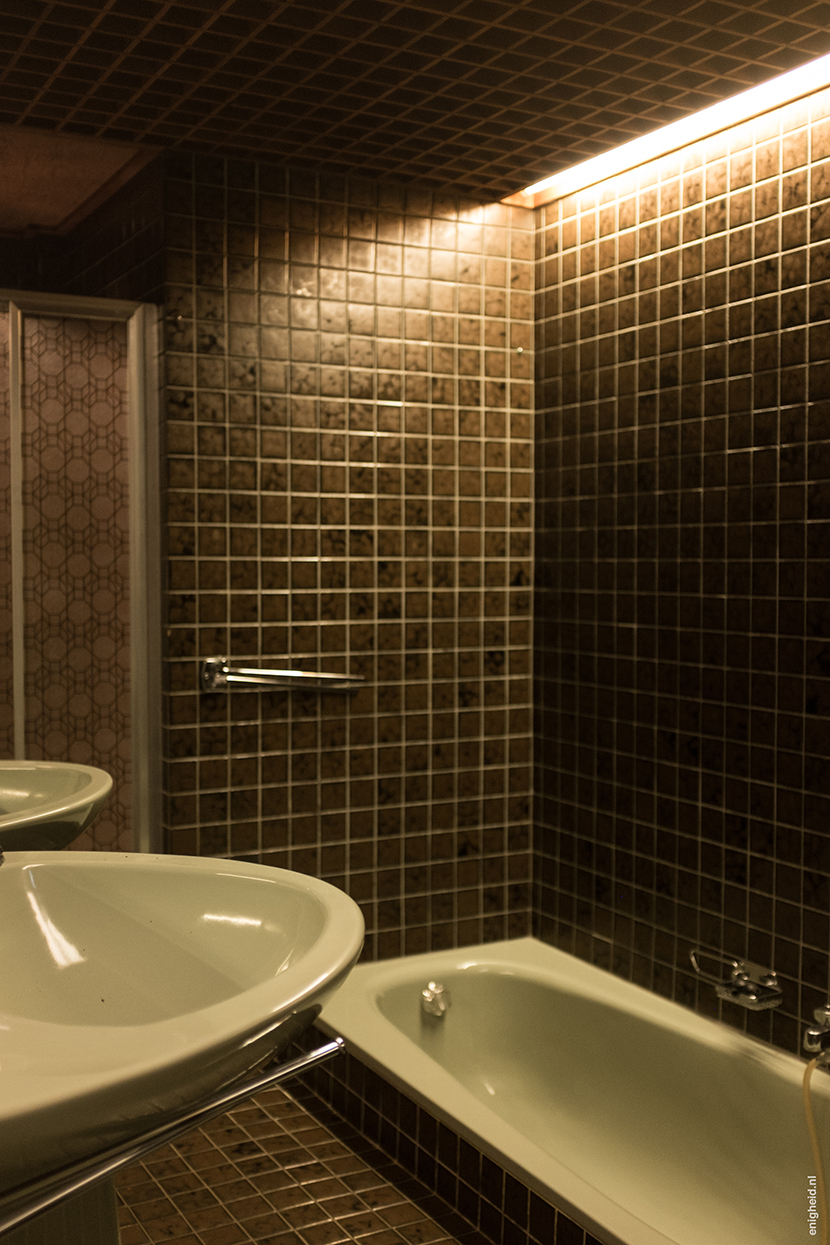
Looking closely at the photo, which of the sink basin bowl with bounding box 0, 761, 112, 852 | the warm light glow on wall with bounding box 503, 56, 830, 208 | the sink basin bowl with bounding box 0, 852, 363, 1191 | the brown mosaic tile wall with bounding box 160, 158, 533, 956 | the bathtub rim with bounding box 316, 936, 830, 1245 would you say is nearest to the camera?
the sink basin bowl with bounding box 0, 852, 363, 1191

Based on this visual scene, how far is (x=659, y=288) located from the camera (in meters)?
2.50

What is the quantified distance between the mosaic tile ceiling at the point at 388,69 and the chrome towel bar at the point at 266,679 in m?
1.15

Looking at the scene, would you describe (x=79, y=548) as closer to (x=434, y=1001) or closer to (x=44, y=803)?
(x=44, y=803)

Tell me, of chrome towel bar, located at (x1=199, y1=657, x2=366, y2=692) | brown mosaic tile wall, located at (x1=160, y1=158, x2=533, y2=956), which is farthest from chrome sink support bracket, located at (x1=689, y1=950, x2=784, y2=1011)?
chrome towel bar, located at (x1=199, y1=657, x2=366, y2=692)

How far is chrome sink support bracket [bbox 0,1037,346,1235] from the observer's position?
0.76 meters

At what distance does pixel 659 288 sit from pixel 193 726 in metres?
1.44

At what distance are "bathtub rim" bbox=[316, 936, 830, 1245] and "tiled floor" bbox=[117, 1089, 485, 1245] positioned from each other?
0.62ft

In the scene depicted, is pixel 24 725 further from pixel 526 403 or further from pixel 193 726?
pixel 526 403

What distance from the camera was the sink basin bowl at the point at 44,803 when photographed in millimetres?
1488

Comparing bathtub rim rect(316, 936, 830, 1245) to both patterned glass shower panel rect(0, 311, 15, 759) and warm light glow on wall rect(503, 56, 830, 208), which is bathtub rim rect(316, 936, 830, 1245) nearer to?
patterned glass shower panel rect(0, 311, 15, 759)

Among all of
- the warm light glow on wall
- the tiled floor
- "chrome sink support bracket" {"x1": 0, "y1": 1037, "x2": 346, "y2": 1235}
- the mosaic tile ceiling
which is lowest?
the tiled floor

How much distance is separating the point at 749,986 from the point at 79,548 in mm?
1550

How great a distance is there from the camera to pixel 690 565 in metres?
2.43

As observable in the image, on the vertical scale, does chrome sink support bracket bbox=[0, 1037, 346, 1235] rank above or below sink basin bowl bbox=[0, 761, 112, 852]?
below
